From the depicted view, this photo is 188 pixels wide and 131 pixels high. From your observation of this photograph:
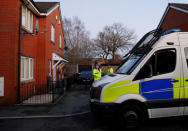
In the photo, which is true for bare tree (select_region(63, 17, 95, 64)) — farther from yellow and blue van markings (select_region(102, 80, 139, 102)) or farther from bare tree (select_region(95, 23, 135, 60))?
yellow and blue van markings (select_region(102, 80, 139, 102))

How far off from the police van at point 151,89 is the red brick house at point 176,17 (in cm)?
1042

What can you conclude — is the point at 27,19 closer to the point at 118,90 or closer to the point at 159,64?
the point at 118,90

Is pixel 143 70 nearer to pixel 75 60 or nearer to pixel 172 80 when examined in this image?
pixel 172 80

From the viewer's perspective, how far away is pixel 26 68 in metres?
9.66

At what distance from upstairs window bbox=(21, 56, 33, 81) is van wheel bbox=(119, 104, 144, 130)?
673 centimetres

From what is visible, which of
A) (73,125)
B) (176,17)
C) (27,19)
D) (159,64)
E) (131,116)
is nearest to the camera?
(131,116)

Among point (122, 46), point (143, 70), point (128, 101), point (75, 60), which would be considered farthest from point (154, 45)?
point (122, 46)

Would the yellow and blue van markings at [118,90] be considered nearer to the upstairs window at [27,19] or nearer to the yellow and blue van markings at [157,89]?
the yellow and blue van markings at [157,89]

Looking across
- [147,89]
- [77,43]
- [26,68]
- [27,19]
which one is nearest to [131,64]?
[147,89]

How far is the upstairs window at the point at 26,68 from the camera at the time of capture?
897cm

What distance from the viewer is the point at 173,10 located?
15.5m

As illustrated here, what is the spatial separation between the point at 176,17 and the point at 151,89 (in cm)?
1354

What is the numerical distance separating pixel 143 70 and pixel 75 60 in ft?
96.7

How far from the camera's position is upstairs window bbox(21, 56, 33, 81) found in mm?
8967
